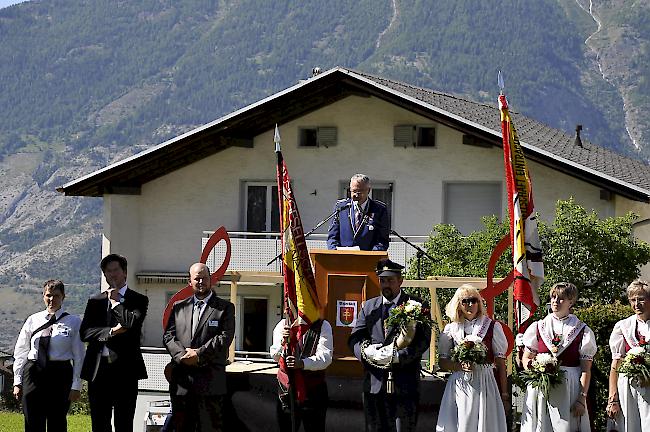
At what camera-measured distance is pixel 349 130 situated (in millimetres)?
30047

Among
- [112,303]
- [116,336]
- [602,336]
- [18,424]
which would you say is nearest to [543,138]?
[18,424]

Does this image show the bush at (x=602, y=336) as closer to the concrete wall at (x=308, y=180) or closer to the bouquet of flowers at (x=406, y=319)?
the bouquet of flowers at (x=406, y=319)

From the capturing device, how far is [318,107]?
29938 mm

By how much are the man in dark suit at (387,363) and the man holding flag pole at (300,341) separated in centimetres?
56

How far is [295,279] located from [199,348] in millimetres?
1050

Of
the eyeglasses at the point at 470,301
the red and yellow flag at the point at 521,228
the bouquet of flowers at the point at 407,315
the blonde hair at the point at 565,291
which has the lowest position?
the bouquet of flowers at the point at 407,315

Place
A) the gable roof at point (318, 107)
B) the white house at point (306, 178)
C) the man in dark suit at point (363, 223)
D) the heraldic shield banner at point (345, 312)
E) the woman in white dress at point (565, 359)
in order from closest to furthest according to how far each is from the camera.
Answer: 1. the woman in white dress at point (565, 359)
2. the heraldic shield banner at point (345, 312)
3. the man in dark suit at point (363, 223)
4. the gable roof at point (318, 107)
5. the white house at point (306, 178)

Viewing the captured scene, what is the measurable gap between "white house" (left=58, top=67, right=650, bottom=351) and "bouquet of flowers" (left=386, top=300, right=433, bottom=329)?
54.6 ft

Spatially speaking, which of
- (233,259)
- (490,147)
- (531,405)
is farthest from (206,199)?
(531,405)

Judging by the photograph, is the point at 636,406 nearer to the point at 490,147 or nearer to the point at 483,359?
the point at 483,359

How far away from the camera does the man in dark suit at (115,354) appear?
12062mm

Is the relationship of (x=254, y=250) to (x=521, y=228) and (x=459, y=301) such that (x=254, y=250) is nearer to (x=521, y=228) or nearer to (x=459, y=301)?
(x=521, y=228)

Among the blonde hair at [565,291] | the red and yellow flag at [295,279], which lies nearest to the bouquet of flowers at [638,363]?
the blonde hair at [565,291]

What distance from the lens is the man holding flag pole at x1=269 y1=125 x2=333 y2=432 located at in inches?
466
